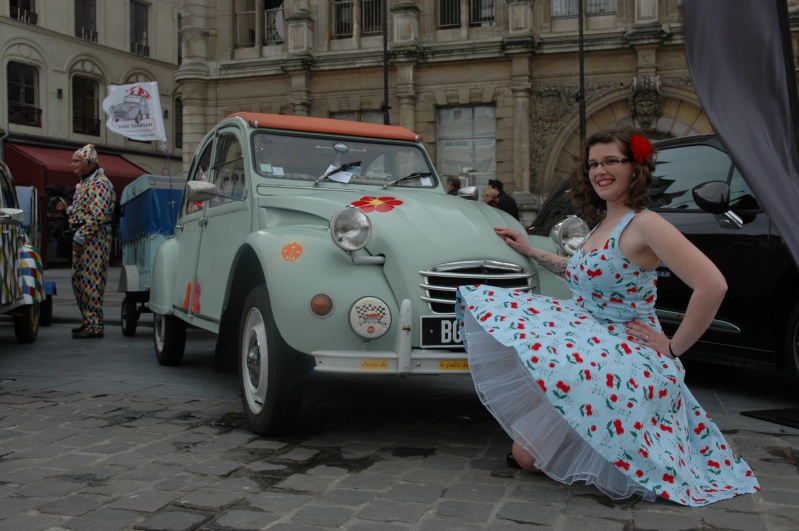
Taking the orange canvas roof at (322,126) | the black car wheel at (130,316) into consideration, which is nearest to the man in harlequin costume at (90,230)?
the black car wheel at (130,316)

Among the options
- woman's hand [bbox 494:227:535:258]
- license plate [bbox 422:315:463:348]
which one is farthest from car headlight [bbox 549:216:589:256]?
license plate [bbox 422:315:463:348]

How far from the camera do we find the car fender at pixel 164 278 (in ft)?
23.1

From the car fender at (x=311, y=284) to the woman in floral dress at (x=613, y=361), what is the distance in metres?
0.61

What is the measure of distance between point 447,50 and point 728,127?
72.9 ft

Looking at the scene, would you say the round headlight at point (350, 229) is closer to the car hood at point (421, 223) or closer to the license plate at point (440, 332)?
the car hood at point (421, 223)

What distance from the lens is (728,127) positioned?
6.50 feet

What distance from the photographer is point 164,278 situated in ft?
23.5

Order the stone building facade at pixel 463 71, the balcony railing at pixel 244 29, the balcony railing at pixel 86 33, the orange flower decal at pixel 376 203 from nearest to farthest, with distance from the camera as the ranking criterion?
the orange flower decal at pixel 376 203
the stone building facade at pixel 463 71
the balcony railing at pixel 244 29
the balcony railing at pixel 86 33

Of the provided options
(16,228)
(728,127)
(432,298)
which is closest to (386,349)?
(432,298)

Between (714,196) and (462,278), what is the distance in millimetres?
2058

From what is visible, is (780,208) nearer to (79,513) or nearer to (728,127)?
(728,127)

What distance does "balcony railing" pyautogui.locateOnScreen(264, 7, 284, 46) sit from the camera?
26297mm

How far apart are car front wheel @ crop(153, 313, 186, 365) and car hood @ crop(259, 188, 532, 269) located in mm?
2352

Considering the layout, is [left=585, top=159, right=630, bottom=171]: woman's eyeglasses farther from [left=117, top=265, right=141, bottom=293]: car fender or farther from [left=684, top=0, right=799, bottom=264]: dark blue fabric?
[left=117, top=265, right=141, bottom=293]: car fender
